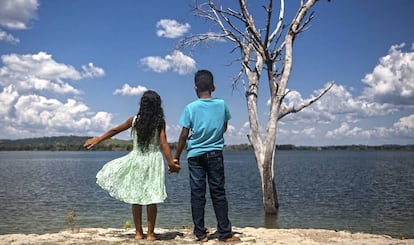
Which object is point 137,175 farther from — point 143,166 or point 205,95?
point 205,95

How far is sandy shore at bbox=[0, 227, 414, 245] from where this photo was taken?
672 cm

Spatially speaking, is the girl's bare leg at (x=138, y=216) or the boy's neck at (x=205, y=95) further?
the girl's bare leg at (x=138, y=216)

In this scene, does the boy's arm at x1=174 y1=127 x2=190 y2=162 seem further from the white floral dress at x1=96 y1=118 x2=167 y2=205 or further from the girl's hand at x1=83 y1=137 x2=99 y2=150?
the girl's hand at x1=83 y1=137 x2=99 y2=150

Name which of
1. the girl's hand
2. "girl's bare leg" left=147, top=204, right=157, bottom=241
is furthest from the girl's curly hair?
"girl's bare leg" left=147, top=204, right=157, bottom=241

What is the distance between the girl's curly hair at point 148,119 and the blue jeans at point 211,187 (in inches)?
28.5

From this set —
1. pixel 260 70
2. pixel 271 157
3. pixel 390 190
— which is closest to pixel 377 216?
pixel 271 157

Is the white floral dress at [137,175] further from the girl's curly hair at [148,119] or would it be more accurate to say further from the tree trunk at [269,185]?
the tree trunk at [269,185]

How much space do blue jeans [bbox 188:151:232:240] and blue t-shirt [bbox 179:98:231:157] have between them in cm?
12

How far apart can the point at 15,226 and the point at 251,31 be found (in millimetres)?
8934

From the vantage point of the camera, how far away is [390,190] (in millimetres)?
25484

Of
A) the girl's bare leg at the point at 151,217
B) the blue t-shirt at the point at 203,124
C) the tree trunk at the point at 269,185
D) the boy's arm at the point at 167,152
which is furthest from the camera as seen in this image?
the tree trunk at the point at 269,185

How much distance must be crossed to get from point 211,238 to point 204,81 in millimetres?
2396

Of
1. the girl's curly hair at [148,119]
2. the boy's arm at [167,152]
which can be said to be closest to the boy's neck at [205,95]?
the girl's curly hair at [148,119]

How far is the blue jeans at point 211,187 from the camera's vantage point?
6.47 meters
